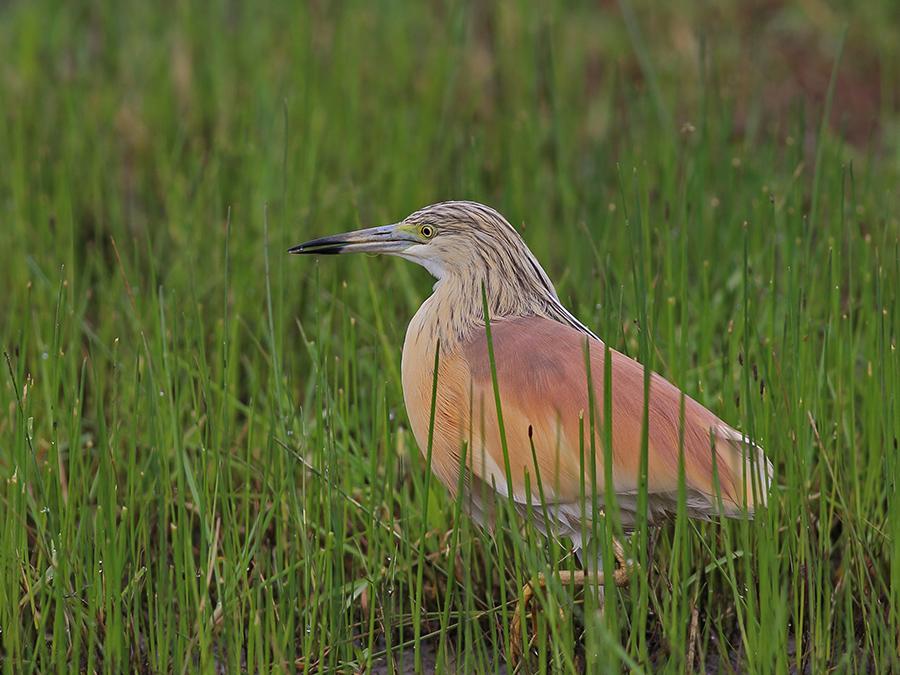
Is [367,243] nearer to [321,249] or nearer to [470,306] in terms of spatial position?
[321,249]

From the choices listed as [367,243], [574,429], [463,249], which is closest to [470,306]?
[463,249]

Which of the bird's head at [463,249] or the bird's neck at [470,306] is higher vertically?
the bird's head at [463,249]

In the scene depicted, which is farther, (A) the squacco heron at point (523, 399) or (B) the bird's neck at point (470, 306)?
(B) the bird's neck at point (470, 306)

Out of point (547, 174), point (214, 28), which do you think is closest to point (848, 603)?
point (547, 174)

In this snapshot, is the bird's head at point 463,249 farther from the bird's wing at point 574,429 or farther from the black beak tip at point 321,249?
the bird's wing at point 574,429

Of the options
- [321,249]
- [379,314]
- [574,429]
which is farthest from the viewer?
[379,314]

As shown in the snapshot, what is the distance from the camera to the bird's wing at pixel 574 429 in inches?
76.1

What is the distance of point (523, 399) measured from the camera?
6.67ft

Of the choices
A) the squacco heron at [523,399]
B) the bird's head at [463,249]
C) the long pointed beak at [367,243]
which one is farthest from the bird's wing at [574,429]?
the long pointed beak at [367,243]

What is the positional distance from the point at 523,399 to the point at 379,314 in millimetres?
689

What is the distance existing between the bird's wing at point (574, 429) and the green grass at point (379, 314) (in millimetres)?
87

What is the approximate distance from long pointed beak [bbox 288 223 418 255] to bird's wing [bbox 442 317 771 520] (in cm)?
28

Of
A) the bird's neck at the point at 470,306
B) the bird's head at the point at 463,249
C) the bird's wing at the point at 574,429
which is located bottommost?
the bird's wing at the point at 574,429

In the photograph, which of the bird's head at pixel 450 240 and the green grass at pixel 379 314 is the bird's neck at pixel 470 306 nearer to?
the bird's head at pixel 450 240
